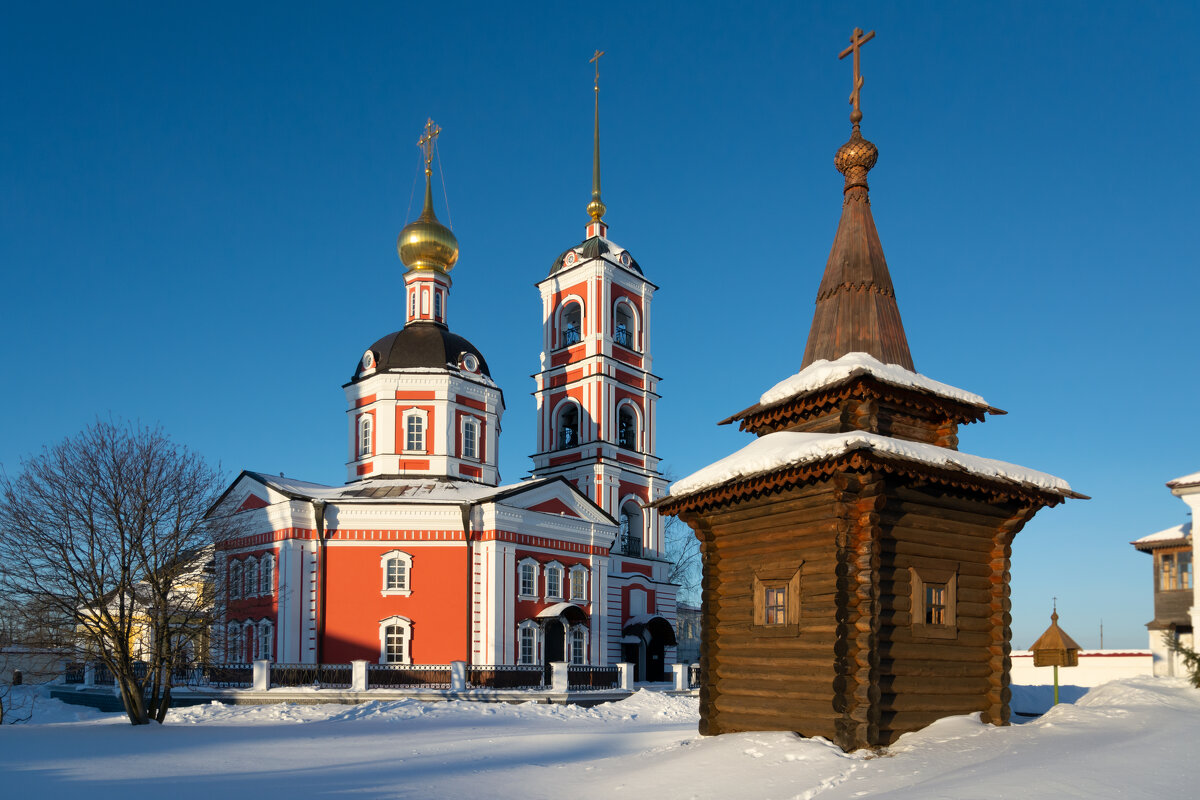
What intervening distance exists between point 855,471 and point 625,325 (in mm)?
25087

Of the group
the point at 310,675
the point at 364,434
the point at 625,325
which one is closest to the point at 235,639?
the point at 310,675

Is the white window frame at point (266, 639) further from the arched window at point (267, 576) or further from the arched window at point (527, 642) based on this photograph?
the arched window at point (527, 642)

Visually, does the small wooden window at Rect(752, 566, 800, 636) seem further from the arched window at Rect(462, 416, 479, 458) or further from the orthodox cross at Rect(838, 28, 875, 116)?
the arched window at Rect(462, 416, 479, 458)

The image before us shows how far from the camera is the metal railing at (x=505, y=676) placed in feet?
86.8

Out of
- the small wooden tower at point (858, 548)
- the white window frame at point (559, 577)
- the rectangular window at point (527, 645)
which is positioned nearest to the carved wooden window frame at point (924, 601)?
the small wooden tower at point (858, 548)

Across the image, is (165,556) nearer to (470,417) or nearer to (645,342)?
(470,417)

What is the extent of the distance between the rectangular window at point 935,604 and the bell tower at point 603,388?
2137cm

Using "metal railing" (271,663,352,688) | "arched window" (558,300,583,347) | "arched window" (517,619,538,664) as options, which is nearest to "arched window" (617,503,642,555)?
"arched window" (517,619,538,664)

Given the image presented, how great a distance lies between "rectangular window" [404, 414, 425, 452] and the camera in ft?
106

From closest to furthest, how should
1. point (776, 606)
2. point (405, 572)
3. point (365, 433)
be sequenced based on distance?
point (776, 606), point (405, 572), point (365, 433)

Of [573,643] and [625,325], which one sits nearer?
[573,643]

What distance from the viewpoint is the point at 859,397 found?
40.6 ft

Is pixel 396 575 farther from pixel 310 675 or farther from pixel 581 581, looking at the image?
pixel 581 581

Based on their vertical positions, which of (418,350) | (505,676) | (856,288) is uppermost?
(418,350)
